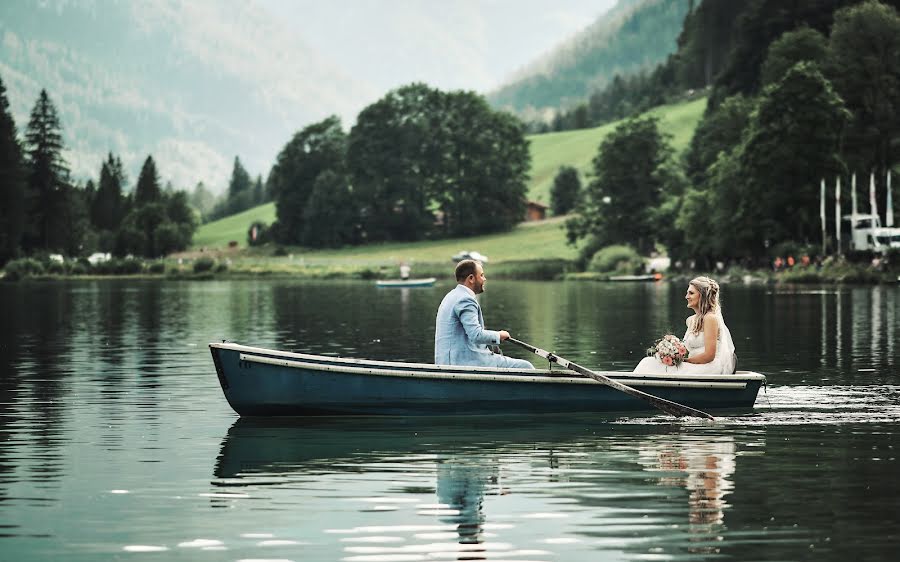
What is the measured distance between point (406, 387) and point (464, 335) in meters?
1.27

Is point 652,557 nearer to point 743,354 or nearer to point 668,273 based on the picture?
point 743,354

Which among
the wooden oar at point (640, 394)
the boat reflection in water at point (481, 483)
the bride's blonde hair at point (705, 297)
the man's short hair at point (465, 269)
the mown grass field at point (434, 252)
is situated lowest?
the boat reflection in water at point (481, 483)

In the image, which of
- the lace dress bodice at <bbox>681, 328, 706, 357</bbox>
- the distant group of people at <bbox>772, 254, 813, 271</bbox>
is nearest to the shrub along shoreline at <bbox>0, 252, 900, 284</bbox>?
the distant group of people at <bbox>772, 254, 813, 271</bbox>

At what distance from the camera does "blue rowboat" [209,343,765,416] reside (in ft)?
70.3

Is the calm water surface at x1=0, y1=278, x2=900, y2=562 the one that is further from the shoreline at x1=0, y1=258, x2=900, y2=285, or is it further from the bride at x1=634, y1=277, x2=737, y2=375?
the shoreline at x1=0, y1=258, x2=900, y2=285

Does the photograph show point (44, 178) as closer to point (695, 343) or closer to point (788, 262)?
point (788, 262)

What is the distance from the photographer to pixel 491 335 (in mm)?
21266

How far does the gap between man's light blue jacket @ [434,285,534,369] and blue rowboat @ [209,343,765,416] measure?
378mm

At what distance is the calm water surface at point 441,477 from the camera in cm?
1290

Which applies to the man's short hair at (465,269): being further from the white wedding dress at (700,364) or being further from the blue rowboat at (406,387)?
the white wedding dress at (700,364)

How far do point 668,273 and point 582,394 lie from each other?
105260mm

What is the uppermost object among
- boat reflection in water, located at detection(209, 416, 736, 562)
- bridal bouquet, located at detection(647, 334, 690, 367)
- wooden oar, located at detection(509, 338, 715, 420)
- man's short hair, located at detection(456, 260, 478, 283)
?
man's short hair, located at detection(456, 260, 478, 283)

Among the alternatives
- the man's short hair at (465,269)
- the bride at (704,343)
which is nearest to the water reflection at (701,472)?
the bride at (704,343)

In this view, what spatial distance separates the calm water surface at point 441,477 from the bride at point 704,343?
0.84 meters
